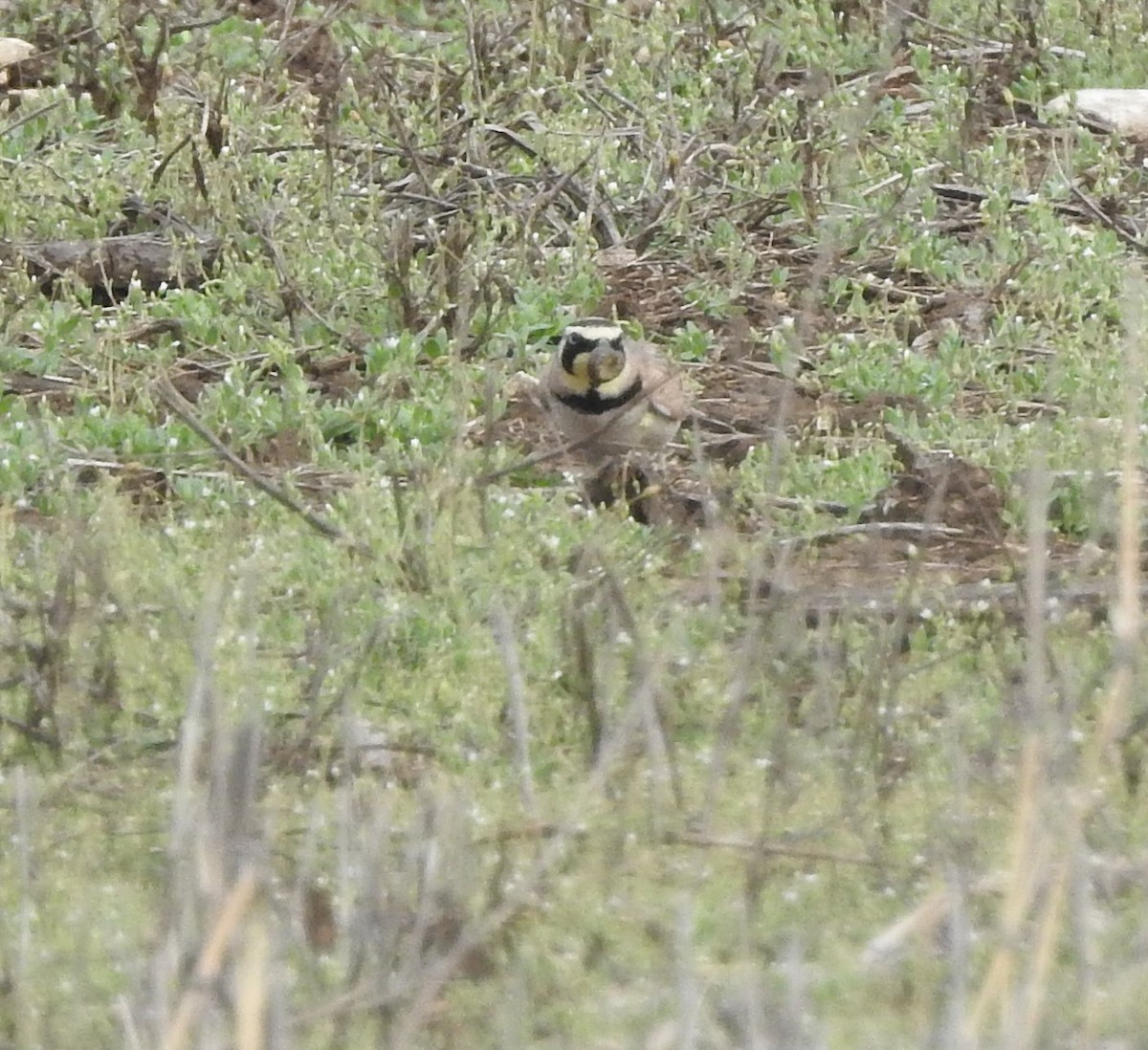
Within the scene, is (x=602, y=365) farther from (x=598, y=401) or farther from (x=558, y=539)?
(x=558, y=539)

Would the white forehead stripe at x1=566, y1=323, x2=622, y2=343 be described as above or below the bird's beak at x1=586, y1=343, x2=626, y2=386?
above

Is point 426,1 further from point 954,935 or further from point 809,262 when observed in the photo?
point 954,935

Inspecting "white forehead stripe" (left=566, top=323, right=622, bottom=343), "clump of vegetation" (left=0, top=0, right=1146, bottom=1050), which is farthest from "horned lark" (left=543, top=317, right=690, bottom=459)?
"clump of vegetation" (left=0, top=0, right=1146, bottom=1050)

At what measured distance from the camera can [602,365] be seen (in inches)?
278

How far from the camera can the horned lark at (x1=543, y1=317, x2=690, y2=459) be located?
7031 mm

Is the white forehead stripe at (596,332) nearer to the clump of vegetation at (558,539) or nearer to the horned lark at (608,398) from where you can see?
the horned lark at (608,398)

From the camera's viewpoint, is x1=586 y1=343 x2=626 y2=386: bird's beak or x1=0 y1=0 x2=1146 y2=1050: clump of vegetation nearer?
x1=0 y1=0 x2=1146 y2=1050: clump of vegetation

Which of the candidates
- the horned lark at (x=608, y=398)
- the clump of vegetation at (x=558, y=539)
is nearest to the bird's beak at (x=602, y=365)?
the horned lark at (x=608, y=398)

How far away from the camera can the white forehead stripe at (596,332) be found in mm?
7070

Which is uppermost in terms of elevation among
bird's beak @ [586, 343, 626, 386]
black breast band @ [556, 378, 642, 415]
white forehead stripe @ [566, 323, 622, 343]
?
white forehead stripe @ [566, 323, 622, 343]

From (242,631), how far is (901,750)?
141cm

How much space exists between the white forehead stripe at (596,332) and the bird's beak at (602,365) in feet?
0.08

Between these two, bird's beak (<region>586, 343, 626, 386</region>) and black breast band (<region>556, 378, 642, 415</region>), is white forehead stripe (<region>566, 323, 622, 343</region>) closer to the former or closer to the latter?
bird's beak (<region>586, 343, 626, 386</region>)

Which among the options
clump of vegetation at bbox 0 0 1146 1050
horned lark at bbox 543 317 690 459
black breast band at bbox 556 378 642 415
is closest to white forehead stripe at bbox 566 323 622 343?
horned lark at bbox 543 317 690 459
